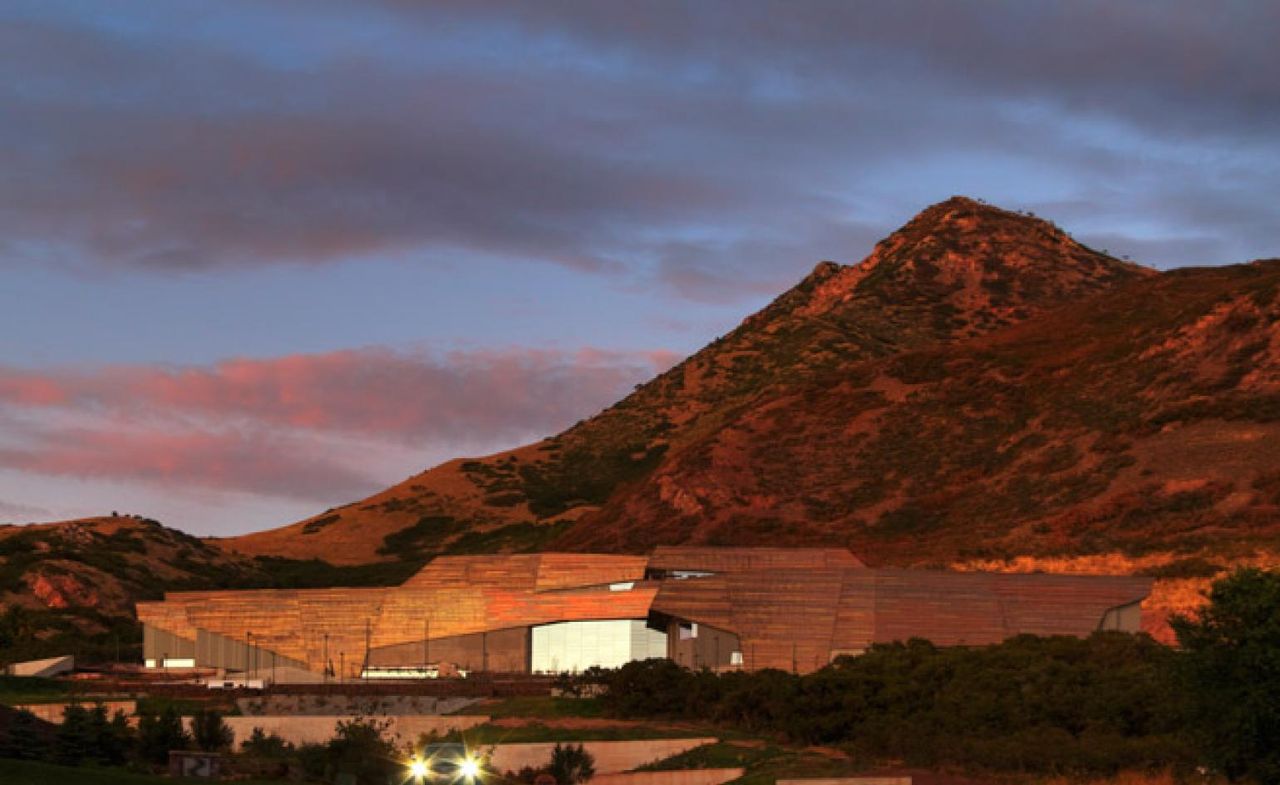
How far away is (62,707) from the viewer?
55719mm

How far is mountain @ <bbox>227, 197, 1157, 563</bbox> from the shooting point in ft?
500

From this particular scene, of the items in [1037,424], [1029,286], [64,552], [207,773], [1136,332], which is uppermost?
[1029,286]

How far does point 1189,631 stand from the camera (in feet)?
129

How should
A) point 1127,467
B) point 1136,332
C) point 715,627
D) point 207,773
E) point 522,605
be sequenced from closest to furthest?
point 207,773 < point 715,627 < point 522,605 < point 1127,467 < point 1136,332

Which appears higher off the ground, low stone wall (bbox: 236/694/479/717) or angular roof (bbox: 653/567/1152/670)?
angular roof (bbox: 653/567/1152/670)

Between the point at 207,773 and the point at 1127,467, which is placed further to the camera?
the point at 1127,467

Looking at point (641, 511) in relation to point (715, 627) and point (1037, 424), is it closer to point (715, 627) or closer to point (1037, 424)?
point (1037, 424)

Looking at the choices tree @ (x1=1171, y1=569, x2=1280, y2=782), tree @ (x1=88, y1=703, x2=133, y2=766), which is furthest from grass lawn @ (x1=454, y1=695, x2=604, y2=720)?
tree @ (x1=1171, y1=569, x2=1280, y2=782)

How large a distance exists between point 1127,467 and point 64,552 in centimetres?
6896

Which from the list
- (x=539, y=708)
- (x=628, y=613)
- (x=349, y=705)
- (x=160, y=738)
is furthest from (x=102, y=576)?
(x=160, y=738)

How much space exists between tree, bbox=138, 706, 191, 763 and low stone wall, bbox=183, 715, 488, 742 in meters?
6.48

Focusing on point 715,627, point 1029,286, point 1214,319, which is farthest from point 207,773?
point 1029,286

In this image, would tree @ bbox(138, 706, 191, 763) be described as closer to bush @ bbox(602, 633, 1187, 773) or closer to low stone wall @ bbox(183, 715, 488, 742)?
low stone wall @ bbox(183, 715, 488, 742)

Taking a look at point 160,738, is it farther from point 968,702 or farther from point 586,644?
point 586,644
